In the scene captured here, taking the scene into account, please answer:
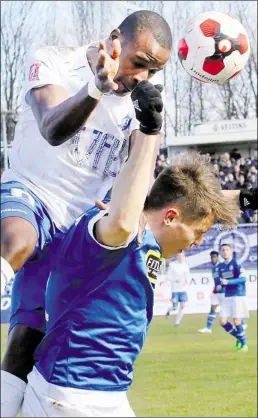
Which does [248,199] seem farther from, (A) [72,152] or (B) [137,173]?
(B) [137,173]

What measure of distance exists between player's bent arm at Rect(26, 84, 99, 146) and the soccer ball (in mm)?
1058

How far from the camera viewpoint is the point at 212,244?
25484 mm

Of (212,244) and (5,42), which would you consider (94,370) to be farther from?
(5,42)

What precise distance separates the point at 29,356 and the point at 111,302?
108cm

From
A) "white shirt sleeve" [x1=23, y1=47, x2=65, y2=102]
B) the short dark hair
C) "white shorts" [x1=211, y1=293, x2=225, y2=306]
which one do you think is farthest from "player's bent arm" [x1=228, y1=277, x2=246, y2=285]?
the short dark hair

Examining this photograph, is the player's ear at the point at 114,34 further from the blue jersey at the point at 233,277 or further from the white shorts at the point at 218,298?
the white shorts at the point at 218,298

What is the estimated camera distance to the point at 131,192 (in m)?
3.69

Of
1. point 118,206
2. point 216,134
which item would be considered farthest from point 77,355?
point 216,134

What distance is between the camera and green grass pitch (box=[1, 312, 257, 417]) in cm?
1165

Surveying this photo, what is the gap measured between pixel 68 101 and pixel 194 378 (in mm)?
10743

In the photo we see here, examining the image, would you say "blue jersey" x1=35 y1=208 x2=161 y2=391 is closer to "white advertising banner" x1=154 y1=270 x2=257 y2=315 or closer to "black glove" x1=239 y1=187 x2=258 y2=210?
"black glove" x1=239 y1=187 x2=258 y2=210

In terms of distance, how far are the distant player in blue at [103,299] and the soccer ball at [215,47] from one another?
121 cm

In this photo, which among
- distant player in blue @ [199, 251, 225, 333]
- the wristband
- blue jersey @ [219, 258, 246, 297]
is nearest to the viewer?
the wristband

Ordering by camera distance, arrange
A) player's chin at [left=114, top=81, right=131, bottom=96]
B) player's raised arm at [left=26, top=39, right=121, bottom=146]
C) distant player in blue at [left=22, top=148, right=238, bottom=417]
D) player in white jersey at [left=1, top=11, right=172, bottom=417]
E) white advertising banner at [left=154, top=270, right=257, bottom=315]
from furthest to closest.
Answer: white advertising banner at [left=154, top=270, right=257, bottom=315], player's chin at [left=114, top=81, right=131, bottom=96], player in white jersey at [left=1, top=11, right=172, bottom=417], distant player in blue at [left=22, top=148, right=238, bottom=417], player's raised arm at [left=26, top=39, right=121, bottom=146]
